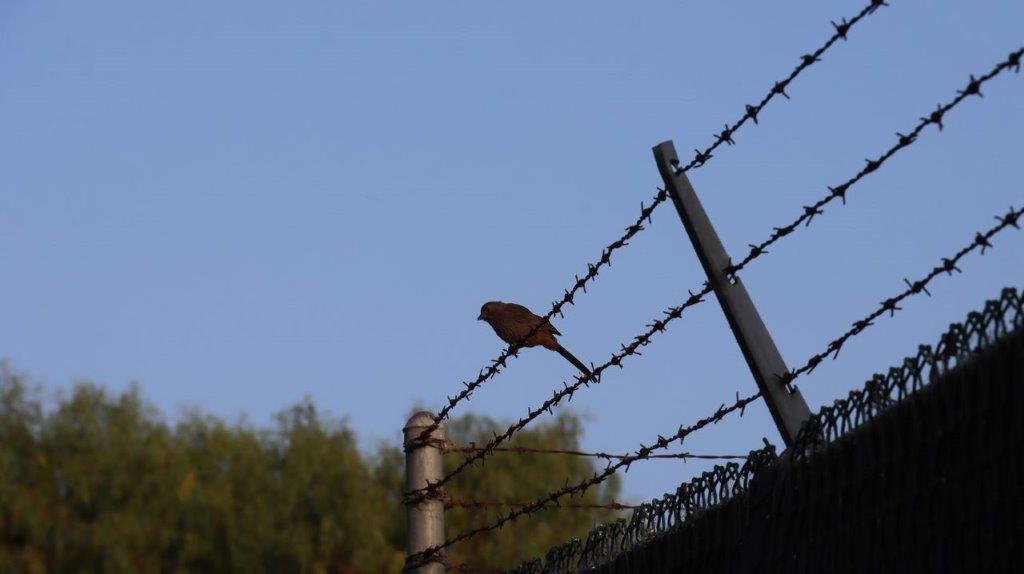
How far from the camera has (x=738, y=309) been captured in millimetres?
3791

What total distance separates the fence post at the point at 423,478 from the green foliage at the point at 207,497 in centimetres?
2549

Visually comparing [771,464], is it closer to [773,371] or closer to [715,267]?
[773,371]

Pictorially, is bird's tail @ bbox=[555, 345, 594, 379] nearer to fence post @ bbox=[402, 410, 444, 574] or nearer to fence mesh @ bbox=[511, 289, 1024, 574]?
fence post @ bbox=[402, 410, 444, 574]

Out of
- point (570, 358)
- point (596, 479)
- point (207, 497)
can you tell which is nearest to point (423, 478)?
point (596, 479)

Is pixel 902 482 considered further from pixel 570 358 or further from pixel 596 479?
pixel 570 358

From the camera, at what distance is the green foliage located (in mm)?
32312

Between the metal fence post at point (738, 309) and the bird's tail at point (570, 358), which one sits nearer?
the metal fence post at point (738, 309)

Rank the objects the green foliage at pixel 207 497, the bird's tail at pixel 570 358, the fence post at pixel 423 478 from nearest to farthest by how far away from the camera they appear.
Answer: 1. the fence post at pixel 423 478
2. the bird's tail at pixel 570 358
3. the green foliage at pixel 207 497

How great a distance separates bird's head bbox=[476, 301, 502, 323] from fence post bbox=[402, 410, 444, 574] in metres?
5.11

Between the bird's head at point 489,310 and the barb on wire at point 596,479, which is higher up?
the bird's head at point 489,310

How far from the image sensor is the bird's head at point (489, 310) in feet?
36.3

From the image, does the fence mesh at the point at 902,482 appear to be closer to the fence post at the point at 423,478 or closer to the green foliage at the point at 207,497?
the fence post at the point at 423,478

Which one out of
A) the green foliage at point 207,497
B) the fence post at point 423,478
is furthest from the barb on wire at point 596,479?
the green foliage at point 207,497

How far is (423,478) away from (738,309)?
7.71 ft
